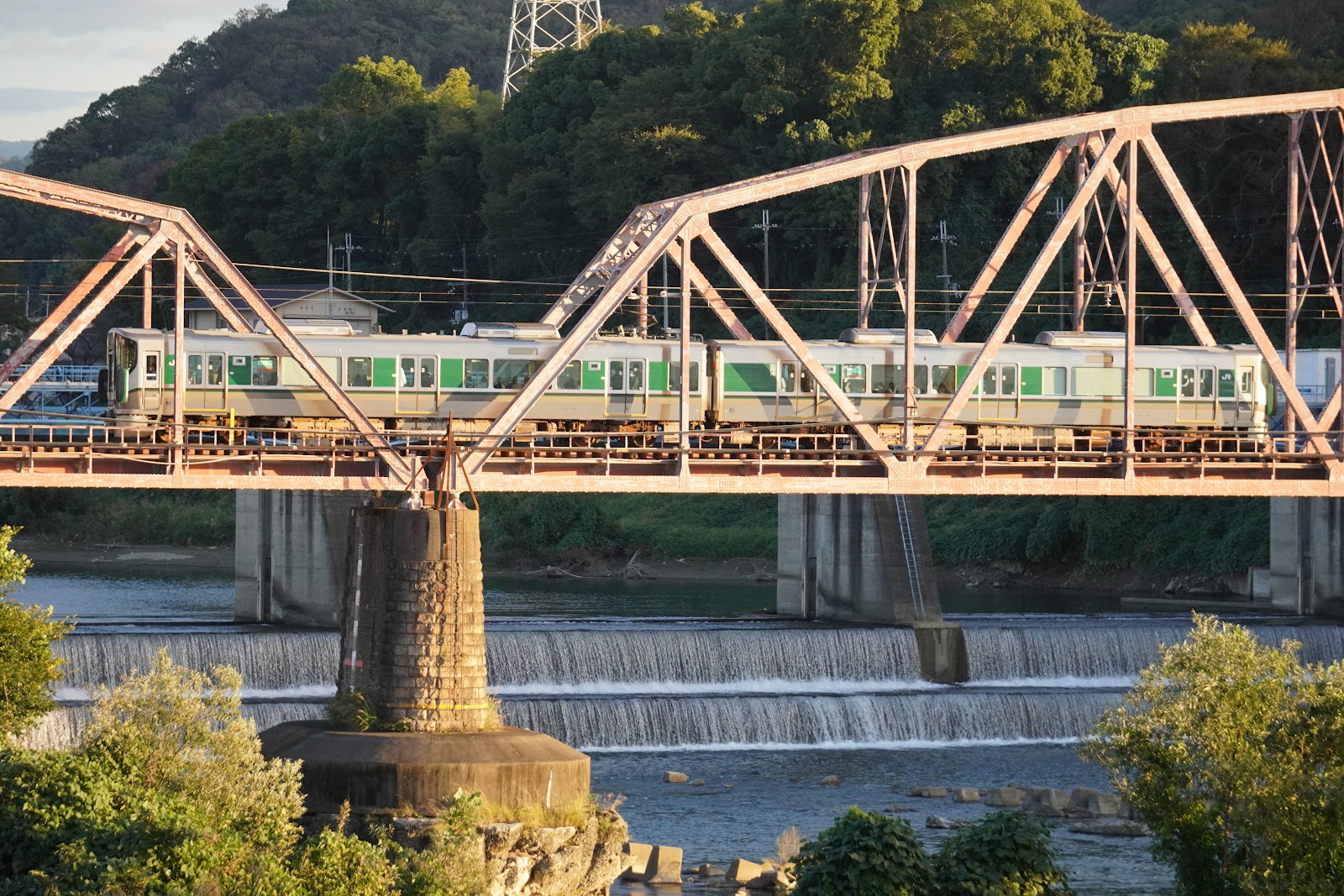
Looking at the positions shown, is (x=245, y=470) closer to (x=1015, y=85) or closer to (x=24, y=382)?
(x=24, y=382)

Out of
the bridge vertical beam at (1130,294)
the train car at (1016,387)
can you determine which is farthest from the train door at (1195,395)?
the bridge vertical beam at (1130,294)

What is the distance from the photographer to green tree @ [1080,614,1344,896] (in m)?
34.0

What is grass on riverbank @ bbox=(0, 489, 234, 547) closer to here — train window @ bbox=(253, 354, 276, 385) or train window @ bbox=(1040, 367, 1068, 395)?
train window @ bbox=(253, 354, 276, 385)

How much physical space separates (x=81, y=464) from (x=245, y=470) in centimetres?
363

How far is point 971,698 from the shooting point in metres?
60.4

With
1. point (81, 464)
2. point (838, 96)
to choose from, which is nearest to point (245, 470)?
point (81, 464)

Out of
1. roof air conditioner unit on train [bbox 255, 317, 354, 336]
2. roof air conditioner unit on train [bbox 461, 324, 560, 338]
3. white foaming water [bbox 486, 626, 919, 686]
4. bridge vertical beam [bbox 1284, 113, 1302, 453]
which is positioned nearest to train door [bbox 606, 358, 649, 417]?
roof air conditioner unit on train [bbox 461, 324, 560, 338]

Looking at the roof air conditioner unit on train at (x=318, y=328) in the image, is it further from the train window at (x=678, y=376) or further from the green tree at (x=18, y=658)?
the green tree at (x=18, y=658)

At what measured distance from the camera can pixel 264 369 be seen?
57000 mm

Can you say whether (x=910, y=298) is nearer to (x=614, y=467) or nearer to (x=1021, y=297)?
(x=1021, y=297)

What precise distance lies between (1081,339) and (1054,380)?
1506 mm

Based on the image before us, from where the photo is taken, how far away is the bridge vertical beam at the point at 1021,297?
51688 mm

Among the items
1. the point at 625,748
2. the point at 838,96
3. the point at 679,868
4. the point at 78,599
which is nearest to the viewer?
the point at 679,868

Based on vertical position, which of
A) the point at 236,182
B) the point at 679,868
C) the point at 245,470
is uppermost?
the point at 236,182
